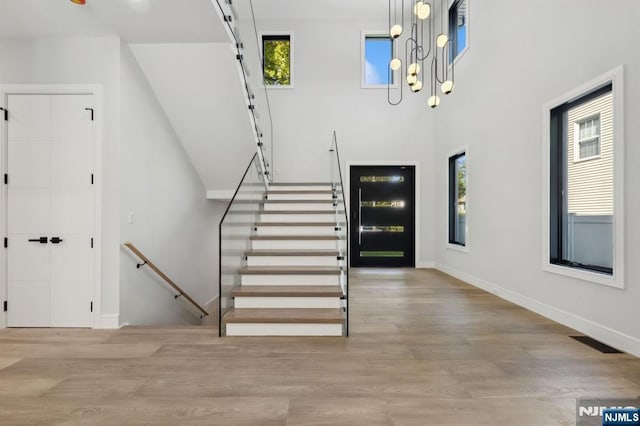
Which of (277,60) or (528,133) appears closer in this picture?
(528,133)

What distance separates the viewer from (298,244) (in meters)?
5.27

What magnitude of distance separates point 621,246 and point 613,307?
587mm

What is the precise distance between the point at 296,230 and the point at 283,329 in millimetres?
2231

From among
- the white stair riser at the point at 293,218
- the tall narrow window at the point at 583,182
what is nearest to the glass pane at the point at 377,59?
the white stair riser at the point at 293,218

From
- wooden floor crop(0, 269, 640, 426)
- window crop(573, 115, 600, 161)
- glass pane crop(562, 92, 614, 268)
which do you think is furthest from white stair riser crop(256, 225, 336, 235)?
window crop(573, 115, 600, 161)

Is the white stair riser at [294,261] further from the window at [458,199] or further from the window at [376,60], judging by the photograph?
the window at [376,60]

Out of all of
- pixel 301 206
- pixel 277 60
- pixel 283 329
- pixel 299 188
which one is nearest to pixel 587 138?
pixel 283 329

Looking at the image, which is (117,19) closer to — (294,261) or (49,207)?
(49,207)

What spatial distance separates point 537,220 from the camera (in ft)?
14.2

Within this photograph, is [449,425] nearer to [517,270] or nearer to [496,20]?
[517,270]

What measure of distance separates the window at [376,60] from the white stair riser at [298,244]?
4643 millimetres

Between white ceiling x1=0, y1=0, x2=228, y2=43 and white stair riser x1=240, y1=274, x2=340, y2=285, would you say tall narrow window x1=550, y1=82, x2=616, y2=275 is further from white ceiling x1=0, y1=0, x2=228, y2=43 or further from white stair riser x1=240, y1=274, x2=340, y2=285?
white ceiling x1=0, y1=0, x2=228, y2=43

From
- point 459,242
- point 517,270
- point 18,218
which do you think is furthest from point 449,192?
point 18,218

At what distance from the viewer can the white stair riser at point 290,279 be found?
14.2 feet
